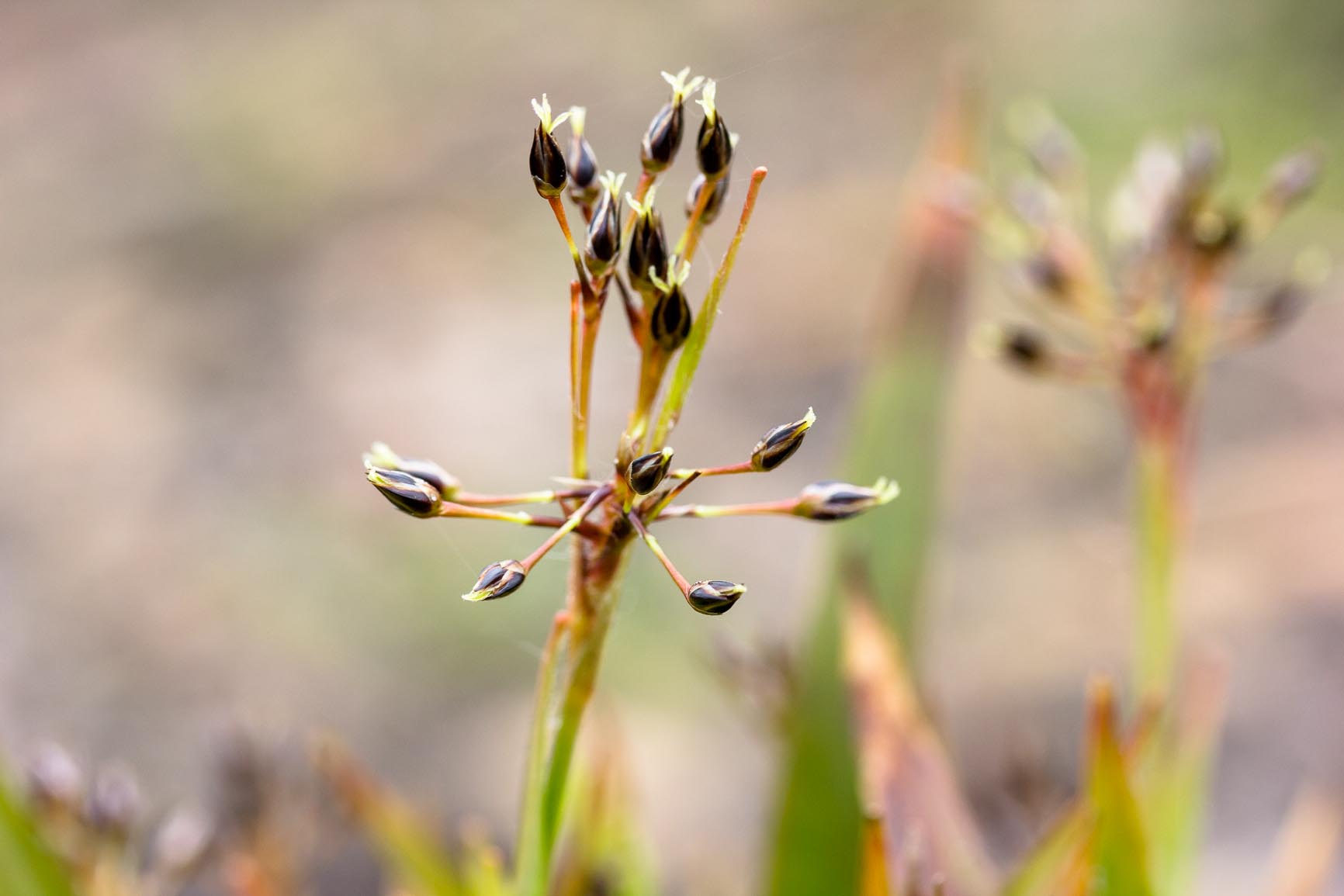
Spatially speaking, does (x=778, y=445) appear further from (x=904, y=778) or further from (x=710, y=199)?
(x=904, y=778)

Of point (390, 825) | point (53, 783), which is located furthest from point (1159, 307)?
point (53, 783)

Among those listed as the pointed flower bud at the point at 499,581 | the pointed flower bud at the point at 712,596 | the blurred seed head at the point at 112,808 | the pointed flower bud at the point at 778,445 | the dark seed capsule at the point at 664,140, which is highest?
the dark seed capsule at the point at 664,140

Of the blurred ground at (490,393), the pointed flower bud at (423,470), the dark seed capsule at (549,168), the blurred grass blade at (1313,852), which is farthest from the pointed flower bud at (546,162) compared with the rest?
the blurred grass blade at (1313,852)

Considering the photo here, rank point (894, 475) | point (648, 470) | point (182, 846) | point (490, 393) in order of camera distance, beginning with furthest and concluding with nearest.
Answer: point (490, 393) < point (894, 475) < point (182, 846) < point (648, 470)

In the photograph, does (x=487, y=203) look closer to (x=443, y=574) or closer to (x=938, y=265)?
(x=443, y=574)

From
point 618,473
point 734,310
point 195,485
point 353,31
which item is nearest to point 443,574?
point 195,485

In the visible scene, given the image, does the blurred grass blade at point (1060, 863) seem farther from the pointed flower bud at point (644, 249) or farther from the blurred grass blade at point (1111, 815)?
the pointed flower bud at point (644, 249)

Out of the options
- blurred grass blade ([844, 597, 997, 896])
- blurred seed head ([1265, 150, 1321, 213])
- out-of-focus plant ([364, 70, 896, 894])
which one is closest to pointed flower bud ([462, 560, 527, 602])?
out-of-focus plant ([364, 70, 896, 894])

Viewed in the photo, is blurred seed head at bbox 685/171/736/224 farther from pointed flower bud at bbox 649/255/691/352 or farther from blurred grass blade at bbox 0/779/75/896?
blurred grass blade at bbox 0/779/75/896
